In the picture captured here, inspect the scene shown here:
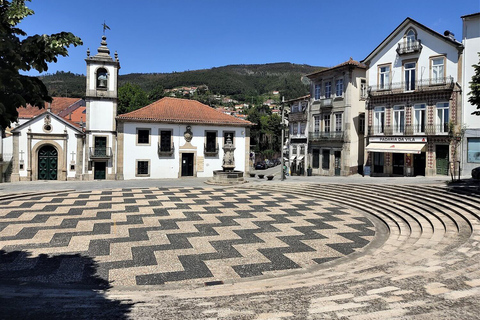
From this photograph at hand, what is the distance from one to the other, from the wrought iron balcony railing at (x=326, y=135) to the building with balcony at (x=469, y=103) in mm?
10147

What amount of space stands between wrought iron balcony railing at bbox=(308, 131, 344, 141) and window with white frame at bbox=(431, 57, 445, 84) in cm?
904

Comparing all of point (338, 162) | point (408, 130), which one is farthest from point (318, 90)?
point (408, 130)

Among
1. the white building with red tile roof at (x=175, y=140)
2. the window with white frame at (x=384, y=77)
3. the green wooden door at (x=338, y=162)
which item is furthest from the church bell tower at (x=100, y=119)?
the window with white frame at (x=384, y=77)

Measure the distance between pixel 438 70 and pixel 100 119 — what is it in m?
27.6

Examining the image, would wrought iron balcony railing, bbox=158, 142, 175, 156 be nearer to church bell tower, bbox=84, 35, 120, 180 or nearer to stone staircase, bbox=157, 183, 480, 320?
church bell tower, bbox=84, 35, 120, 180

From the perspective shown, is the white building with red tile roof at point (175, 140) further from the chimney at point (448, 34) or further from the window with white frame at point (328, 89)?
the chimney at point (448, 34)

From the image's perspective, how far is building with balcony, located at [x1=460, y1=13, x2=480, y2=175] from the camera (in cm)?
2219

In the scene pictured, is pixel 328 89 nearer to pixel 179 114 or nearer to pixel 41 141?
pixel 179 114

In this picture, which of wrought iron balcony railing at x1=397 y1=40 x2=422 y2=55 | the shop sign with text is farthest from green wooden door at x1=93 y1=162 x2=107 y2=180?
wrought iron balcony railing at x1=397 y1=40 x2=422 y2=55

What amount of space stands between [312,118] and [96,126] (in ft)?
70.9

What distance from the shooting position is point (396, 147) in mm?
25953

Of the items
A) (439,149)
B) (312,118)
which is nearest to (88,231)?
(439,149)

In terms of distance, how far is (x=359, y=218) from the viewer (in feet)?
41.7

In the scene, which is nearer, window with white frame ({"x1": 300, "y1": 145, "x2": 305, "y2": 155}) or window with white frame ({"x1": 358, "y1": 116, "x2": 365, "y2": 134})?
window with white frame ({"x1": 358, "y1": 116, "x2": 365, "y2": 134})
